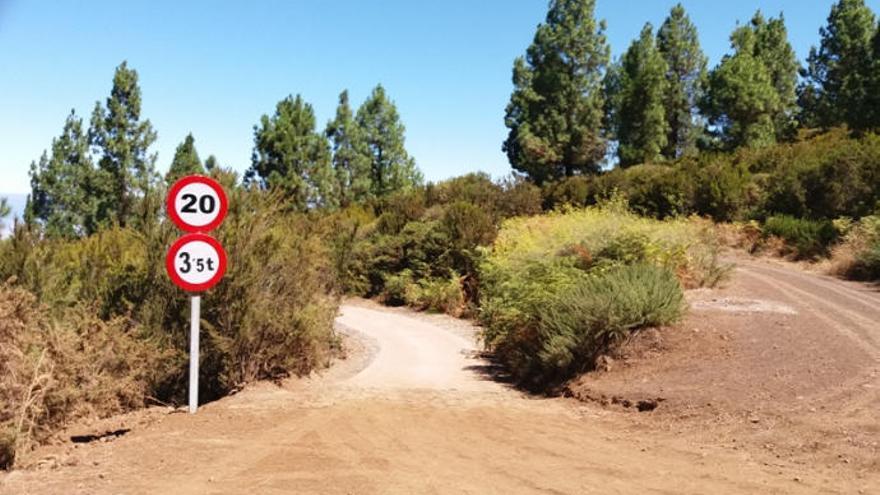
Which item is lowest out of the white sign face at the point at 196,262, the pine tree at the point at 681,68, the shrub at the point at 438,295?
the shrub at the point at 438,295

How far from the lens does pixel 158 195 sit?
9.69 m

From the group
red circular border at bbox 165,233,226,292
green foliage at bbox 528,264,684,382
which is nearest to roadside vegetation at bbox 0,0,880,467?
green foliage at bbox 528,264,684,382

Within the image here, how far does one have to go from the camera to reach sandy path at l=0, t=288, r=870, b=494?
207 inches

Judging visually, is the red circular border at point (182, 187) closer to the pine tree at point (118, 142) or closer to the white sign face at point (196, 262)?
the white sign face at point (196, 262)

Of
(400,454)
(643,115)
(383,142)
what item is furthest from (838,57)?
(400,454)

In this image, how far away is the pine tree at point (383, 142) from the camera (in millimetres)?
49562

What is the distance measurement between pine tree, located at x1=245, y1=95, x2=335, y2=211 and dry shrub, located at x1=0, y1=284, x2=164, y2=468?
29696 mm

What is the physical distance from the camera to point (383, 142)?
49812 mm

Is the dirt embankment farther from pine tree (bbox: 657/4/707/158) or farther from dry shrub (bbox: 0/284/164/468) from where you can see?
pine tree (bbox: 657/4/707/158)

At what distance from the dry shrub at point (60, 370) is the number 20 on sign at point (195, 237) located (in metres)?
1.13

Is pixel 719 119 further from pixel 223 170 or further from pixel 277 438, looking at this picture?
pixel 277 438

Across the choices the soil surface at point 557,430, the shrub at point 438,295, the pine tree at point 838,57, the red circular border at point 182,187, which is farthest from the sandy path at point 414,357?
the pine tree at point 838,57

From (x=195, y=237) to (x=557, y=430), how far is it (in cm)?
424

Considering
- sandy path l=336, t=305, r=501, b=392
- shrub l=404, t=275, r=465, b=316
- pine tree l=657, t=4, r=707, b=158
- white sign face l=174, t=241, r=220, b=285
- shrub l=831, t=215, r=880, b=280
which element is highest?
pine tree l=657, t=4, r=707, b=158
